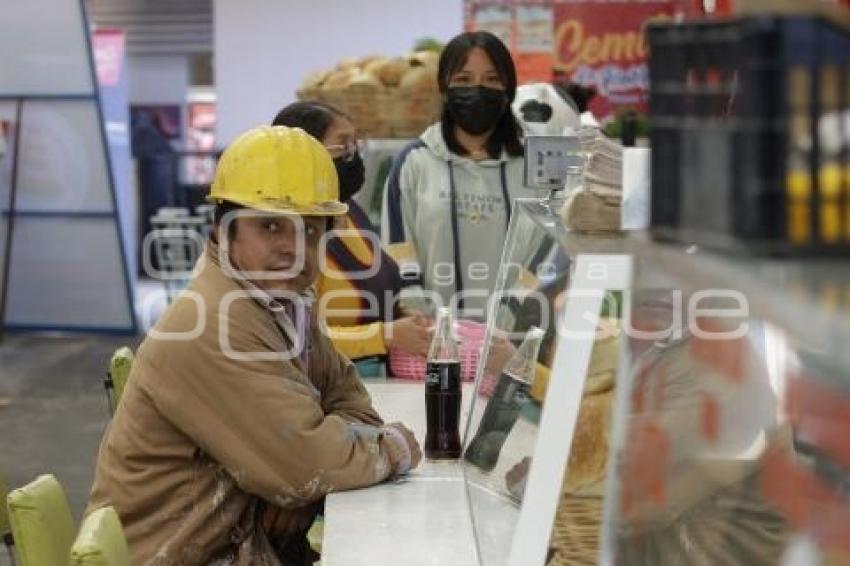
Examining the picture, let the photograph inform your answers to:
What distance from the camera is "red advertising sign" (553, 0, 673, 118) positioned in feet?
26.1

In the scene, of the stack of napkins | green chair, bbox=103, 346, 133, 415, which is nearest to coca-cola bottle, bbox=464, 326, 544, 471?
the stack of napkins

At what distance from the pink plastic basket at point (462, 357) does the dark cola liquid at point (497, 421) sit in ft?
2.69

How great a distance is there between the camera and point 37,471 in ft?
21.7

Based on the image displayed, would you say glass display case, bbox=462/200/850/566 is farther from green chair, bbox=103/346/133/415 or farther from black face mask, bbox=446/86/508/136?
black face mask, bbox=446/86/508/136

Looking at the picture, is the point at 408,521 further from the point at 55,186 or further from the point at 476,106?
the point at 55,186

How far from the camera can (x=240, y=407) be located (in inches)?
97.4

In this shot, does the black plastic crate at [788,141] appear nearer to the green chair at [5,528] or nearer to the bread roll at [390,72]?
the green chair at [5,528]

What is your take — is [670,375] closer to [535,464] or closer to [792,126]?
[535,464]

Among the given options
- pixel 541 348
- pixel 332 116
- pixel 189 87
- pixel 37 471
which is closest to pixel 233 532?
pixel 541 348

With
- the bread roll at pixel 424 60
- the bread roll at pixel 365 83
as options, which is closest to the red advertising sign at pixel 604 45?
the bread roll at pixel 424 60

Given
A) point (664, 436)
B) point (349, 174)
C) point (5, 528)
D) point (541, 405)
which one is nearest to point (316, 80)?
point (349, 174)

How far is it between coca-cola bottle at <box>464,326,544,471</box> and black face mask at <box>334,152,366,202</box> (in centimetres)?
104

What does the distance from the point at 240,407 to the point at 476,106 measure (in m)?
1.90

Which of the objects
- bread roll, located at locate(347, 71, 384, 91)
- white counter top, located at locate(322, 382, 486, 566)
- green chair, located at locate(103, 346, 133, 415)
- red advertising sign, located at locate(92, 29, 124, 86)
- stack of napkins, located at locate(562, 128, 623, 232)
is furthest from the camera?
red advertising sign, located at locate(92, 29, 124, 86)
